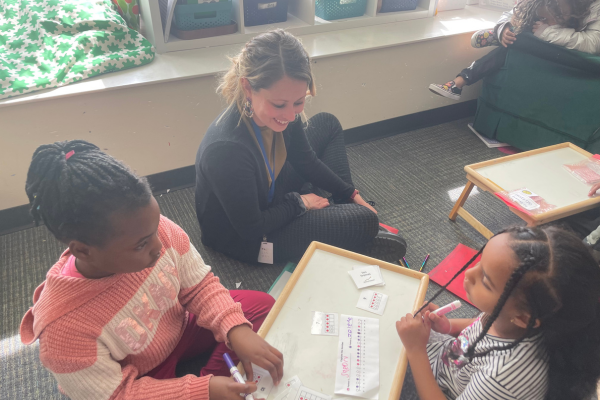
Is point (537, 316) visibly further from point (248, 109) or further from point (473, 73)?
point (473, 73)

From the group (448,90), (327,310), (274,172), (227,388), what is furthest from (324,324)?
(448,90)

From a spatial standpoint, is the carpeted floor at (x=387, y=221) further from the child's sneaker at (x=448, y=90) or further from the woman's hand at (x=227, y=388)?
the woman's hand at (x=227, y=388)

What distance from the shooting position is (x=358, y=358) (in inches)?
34.9

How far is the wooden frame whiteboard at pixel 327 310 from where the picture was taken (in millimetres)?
860

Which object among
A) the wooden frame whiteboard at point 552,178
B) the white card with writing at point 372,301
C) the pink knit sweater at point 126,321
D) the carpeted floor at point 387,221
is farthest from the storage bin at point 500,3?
the pink knit sweater at point 126,321

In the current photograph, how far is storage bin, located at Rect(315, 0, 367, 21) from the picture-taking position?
2.38m

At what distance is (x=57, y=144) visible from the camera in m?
0.69

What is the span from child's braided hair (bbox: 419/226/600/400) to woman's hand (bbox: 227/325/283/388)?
0.48 m

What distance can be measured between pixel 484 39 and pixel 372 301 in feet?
6.73

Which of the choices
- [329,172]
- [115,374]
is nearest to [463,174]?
[329,172]

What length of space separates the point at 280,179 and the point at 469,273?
898 mm

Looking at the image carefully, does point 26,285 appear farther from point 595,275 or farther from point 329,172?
point 595,275

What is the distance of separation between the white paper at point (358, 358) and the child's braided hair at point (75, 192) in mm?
550

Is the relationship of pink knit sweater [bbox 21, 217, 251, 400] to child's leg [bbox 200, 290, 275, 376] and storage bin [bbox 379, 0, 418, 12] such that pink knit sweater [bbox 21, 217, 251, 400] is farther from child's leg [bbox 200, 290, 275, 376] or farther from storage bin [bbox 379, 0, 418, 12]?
storage bin [bbox 379, 0, 418, 12]
